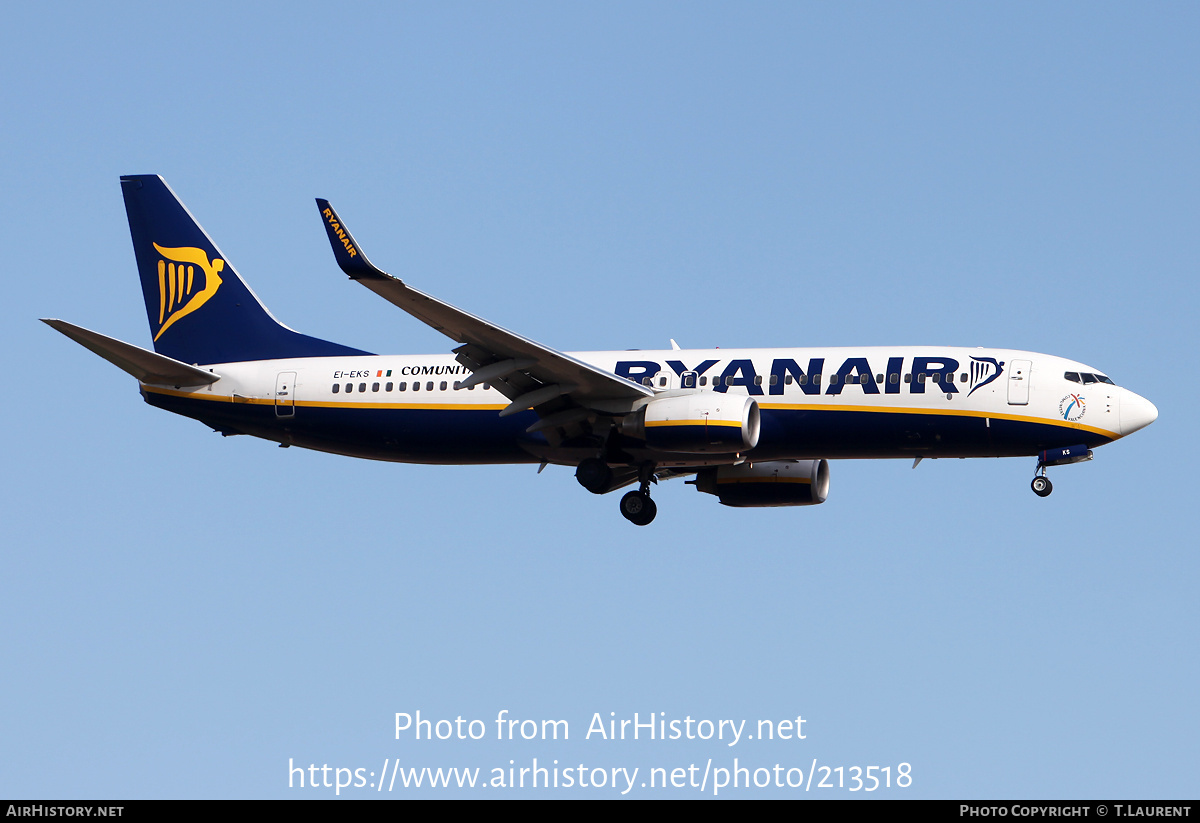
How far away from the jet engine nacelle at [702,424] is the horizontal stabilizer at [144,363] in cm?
1359

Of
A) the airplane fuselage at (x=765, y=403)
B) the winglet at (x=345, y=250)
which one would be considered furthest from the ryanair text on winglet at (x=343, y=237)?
the airplane fuselage at (x=765, y=403)

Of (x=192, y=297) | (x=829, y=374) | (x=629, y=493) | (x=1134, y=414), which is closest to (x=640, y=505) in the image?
(x=629, y=493)

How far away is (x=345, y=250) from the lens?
109 ft

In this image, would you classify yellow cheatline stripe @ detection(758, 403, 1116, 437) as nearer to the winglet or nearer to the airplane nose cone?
the airplane nose cone

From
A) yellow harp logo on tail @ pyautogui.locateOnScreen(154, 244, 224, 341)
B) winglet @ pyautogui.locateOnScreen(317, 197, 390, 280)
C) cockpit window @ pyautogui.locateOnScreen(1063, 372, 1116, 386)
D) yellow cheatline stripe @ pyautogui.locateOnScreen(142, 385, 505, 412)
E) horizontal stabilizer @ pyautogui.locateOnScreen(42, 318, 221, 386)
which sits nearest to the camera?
winglet @ pyautogui.locateOnScreen(317, 197, 390, 280)

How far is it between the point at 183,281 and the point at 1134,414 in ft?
91.4

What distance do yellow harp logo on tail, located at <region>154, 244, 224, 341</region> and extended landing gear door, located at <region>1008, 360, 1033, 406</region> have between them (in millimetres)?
23676

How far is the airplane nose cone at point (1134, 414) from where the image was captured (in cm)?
3922

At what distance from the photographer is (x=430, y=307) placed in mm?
35562

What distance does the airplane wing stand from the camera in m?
34.3

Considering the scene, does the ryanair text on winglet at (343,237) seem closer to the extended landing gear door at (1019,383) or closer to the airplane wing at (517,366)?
the airplane wing at (517,366)

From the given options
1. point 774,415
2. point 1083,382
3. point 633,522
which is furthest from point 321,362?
point 1083,382

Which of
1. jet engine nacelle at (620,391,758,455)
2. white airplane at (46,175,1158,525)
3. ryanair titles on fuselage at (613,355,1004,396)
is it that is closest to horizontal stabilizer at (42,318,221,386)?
white airplane at (46,175,1158,525)
